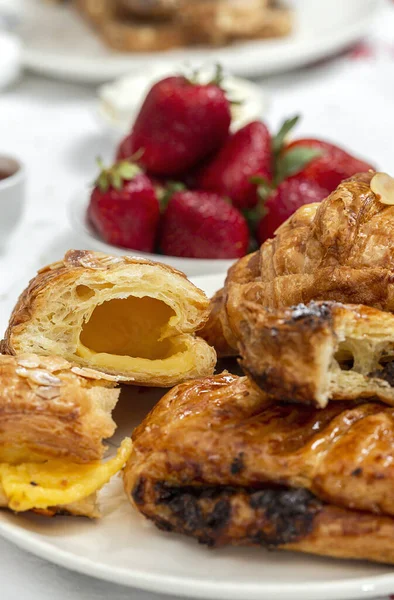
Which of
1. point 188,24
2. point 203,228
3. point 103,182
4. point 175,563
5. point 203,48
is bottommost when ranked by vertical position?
point 175,563

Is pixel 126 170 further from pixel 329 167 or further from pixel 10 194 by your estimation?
pixel 329 167

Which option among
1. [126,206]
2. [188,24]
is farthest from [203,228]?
[188,24]

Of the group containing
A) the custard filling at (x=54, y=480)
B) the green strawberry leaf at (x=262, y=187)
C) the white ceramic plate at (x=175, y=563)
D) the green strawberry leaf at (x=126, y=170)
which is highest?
the green strawberry leaf at (x=126, y=170)

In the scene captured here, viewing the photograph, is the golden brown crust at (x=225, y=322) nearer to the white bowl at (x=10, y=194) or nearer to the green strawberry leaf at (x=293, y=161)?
the green strawberry leaf at (x=293, y=161)

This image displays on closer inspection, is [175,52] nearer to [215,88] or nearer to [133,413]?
[215,88]

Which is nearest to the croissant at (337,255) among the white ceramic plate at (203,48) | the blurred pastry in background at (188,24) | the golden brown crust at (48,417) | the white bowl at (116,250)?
the golden brown crust at (48,417)

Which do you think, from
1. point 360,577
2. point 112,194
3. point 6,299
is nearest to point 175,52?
point 112,194
